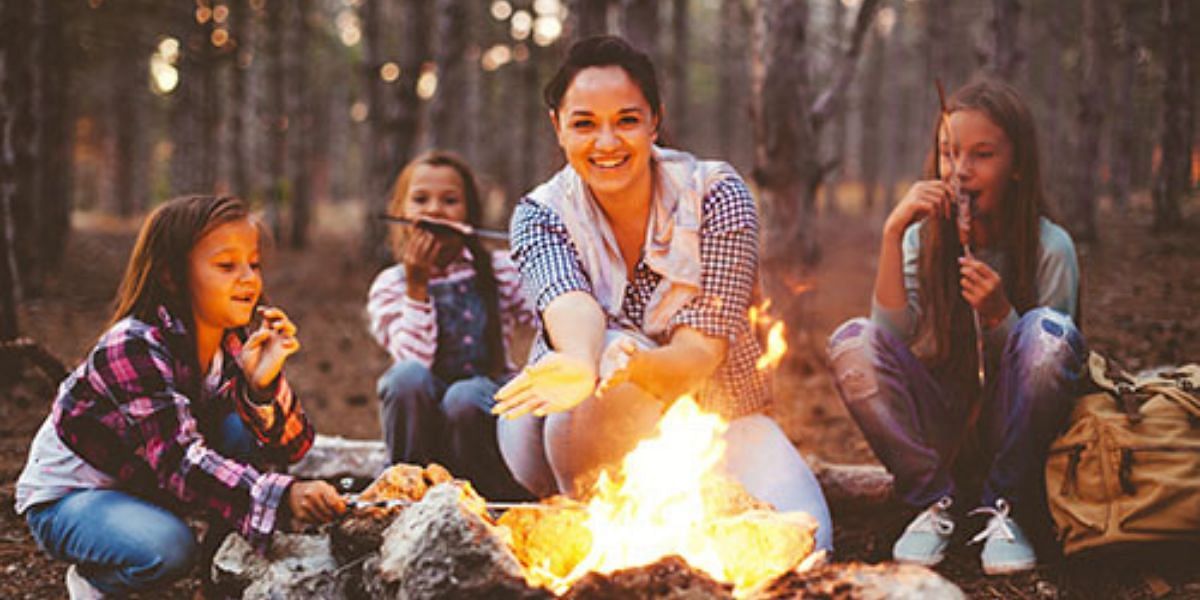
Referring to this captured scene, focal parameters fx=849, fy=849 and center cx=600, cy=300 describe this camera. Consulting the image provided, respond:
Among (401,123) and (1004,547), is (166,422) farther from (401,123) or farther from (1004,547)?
(401,123)

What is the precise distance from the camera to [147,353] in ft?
8.80

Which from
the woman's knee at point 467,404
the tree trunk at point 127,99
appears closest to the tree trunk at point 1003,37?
the woman's knee at point 467,404

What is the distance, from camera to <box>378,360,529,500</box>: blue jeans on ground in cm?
361

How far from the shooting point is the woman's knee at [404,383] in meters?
3.60

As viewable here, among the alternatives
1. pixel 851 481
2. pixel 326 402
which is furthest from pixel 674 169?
pixel 326 402

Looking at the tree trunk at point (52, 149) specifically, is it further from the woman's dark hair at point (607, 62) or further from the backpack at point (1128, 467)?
the backpack at point (1128, 467)

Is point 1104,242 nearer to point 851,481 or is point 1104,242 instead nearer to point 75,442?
point 851,481

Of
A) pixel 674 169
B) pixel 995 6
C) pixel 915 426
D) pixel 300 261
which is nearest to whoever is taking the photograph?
pixel 674 169

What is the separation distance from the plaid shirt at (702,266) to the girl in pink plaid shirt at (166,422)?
2.84 feet

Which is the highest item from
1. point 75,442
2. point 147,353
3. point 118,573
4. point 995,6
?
point 995,6

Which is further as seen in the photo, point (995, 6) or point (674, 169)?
point (995, 6)

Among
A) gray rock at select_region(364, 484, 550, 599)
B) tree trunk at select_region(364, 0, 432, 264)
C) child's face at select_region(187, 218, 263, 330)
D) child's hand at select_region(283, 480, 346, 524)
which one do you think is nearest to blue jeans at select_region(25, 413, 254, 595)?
child's hand at select_region(283, 480, 346, 524)

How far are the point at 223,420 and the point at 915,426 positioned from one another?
8.71 ft

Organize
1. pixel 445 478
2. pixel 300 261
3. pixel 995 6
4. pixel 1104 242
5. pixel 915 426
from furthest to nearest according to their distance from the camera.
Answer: pixel 300 261 → pixel 1104 242 → pixel 995 6 → pixel 915 426 → pixel 445 478
